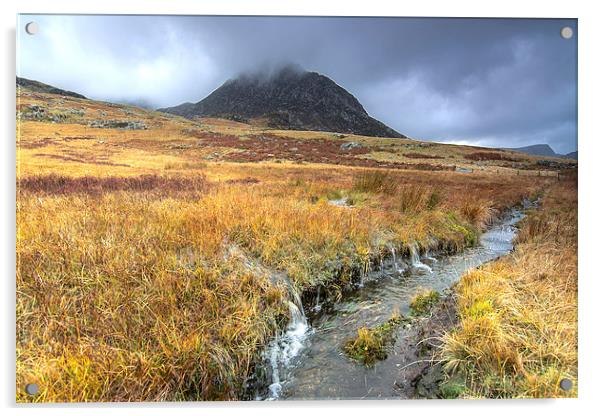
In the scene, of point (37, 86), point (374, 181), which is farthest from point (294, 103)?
point (37, 86)

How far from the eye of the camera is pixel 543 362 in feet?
9.66

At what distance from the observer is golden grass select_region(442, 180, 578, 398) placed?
2.87 metres

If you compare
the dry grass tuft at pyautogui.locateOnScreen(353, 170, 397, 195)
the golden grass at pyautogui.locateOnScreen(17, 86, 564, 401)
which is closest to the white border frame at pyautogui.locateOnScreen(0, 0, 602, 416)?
the golden grass at pyautogui.locateOnScreen(17, 86, 564, 401)

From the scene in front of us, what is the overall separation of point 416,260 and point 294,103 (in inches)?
109

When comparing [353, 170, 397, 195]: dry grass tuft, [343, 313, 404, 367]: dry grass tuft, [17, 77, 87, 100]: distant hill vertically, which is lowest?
[343, 313, 404, 367]: dry grass tuft

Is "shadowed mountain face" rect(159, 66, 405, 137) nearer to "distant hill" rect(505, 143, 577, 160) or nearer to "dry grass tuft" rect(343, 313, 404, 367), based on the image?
"distant hill" rect(505, 143, 577, 160)

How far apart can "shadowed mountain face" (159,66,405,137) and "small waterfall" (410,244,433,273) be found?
1.63 meters

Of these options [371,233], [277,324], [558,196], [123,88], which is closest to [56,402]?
[277,324]

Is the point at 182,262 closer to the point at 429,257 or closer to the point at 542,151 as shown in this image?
the point at 429,257

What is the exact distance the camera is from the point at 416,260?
4699mm

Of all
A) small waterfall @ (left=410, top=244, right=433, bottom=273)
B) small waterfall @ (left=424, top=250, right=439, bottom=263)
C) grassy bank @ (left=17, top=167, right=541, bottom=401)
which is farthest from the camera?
small waterfall @ (left=424, top=250, right=439, bottom=263)

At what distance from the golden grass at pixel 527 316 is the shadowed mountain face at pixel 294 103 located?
2.06 m
